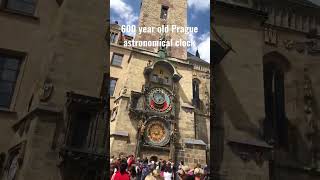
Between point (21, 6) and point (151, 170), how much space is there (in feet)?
23.6

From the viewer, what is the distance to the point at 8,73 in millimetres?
10562

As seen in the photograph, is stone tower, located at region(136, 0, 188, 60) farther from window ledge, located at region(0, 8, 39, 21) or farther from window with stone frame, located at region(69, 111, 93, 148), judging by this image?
window ledge, located at region(0, 8, 39, 21)

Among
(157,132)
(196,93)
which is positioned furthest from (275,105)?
(157,132)

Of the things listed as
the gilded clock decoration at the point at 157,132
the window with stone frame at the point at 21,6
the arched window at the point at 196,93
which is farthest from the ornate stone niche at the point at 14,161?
the arched window at the point at 196,93

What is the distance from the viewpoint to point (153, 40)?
22.6 feet

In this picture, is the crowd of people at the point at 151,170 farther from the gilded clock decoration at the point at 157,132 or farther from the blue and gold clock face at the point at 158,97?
the blue and gold clock face at the point at 158,97

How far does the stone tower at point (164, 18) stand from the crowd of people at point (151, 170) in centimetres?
189

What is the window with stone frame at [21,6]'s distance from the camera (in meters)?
10.9

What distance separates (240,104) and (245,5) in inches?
122

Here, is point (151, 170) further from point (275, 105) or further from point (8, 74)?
point (275, 105)

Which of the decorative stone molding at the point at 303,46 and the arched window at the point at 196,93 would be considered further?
the decorative stone molding at the point at 303,46

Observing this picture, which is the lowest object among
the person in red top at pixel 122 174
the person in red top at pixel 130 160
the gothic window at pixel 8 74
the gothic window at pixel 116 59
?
the person in red top at pixel 122 174

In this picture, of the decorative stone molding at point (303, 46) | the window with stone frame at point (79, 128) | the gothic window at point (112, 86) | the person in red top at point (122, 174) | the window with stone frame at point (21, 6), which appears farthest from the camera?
the decorative stone molding at point (303, 46)

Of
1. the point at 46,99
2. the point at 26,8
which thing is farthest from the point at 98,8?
the point at 46,99
